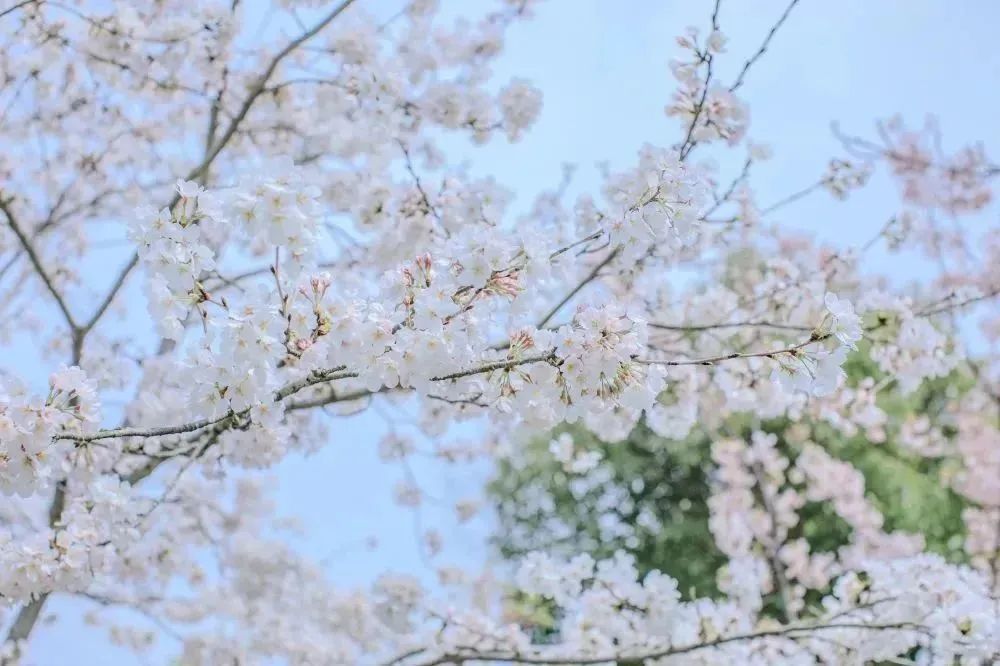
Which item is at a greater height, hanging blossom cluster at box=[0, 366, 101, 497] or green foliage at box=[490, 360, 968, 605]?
green foliage at box=[490, 360, 968, 605]

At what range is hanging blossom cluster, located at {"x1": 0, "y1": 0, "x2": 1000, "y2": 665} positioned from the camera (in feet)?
4.25

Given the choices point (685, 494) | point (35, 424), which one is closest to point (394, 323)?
point (35, 424)

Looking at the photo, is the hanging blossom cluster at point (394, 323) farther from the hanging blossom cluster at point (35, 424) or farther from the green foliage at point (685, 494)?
the green foliage at point (685, 494)

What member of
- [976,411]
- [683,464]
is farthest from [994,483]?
[683,464]

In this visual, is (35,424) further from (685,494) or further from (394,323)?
(685,494)

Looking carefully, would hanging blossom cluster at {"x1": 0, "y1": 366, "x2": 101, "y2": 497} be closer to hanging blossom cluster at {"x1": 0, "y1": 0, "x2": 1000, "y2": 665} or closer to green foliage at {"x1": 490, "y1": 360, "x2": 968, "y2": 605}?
hanging blossom cluster at {"x1": 0, "y1": 0, "x2": 1000, "y2": 665}

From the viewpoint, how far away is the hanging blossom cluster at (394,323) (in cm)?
130

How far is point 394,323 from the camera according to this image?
1293mm

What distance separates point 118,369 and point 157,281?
1.94m

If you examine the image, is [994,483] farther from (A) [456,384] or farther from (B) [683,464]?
(A) [456,384]

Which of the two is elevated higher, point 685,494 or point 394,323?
point 685,494

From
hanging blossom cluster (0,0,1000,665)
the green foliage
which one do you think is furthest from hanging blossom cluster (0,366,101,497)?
the green foliage

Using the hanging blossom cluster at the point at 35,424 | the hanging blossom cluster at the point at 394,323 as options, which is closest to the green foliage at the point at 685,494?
the hanging blossom cluster at the point at 394,323

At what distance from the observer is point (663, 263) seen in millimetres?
2680
